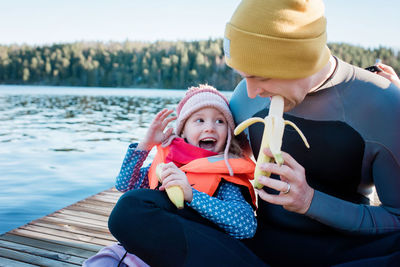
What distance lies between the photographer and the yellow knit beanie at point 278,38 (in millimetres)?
1509

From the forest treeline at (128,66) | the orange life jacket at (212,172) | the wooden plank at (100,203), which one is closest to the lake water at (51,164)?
the wooden plank at (100,203)

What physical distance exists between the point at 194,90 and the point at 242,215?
98 centimetres

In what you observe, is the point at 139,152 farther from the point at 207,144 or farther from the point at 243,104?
the point at 243,104

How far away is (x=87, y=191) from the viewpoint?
6.50 m

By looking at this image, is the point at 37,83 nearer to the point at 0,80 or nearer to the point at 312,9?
the point at 0,80

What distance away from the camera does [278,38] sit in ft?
4.95

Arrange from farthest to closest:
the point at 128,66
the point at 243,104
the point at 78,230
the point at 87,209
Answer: the point at 128,66
the point at 87,209
the point at 78,230
the point at 243,104

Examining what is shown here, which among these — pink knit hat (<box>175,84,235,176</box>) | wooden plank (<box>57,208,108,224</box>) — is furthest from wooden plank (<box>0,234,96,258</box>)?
pink knit hat (<box>175,84,235,176</box>)

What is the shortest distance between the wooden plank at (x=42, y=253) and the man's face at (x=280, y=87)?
179 centimetres

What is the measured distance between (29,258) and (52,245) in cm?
26

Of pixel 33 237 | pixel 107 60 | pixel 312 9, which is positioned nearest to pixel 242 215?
pixel 312 9

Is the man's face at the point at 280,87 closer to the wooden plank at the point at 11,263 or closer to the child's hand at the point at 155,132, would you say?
the child's hand at the point at 155,132

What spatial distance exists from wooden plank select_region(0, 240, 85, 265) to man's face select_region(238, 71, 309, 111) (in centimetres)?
179

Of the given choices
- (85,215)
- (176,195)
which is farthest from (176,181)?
(85,215)
